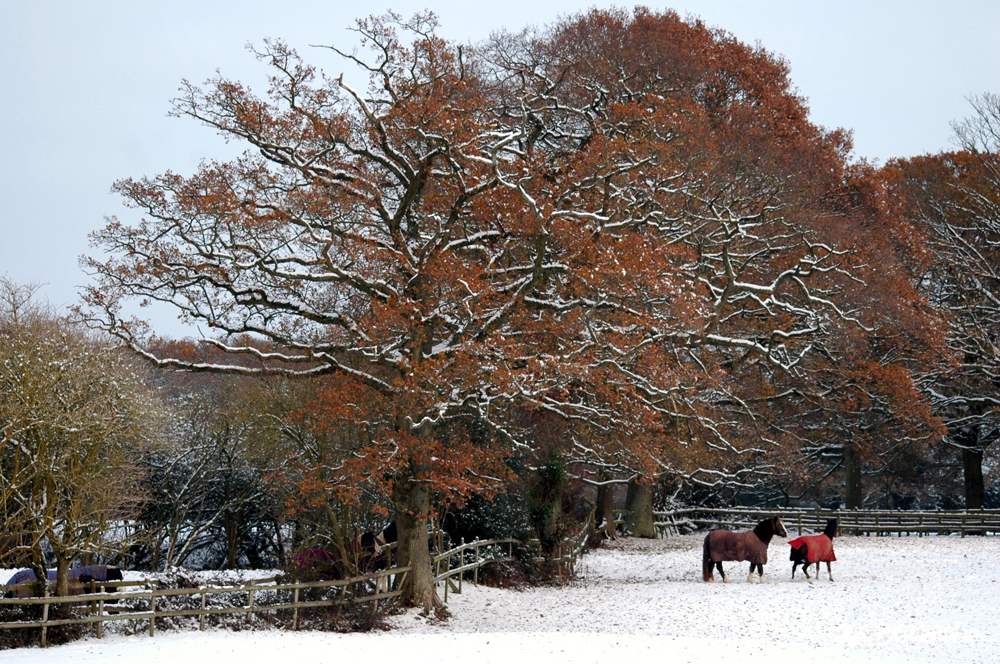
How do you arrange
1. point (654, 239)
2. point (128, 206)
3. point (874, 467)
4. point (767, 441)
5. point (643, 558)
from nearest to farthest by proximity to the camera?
point (128, 206) → point (654, 239) → point (643, 558) → point (767, 441) → point (874, 467)

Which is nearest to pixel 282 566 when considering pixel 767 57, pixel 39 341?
pixel 39 341

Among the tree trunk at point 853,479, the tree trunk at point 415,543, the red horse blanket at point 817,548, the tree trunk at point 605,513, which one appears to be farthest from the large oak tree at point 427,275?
the tree trunk at point 853,479

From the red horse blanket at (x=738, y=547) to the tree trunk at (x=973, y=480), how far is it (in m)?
15.7

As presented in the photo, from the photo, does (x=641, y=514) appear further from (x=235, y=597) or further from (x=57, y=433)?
(x=57, y=433)

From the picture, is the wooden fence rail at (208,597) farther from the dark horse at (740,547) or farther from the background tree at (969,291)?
the background tree at (969,291)

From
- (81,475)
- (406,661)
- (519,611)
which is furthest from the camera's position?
(519,611)

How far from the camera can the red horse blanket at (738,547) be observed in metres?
21.2

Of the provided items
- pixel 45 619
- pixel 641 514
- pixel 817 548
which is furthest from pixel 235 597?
pixel 641 514

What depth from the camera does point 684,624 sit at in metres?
16.9

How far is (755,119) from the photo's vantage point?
2936 centimetres

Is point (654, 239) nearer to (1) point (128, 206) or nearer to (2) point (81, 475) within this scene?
(1) point (128, 206)

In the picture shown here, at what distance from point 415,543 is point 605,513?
1421cm

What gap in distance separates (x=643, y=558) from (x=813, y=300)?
893cm

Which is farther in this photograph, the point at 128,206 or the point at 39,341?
the point at 128,206
